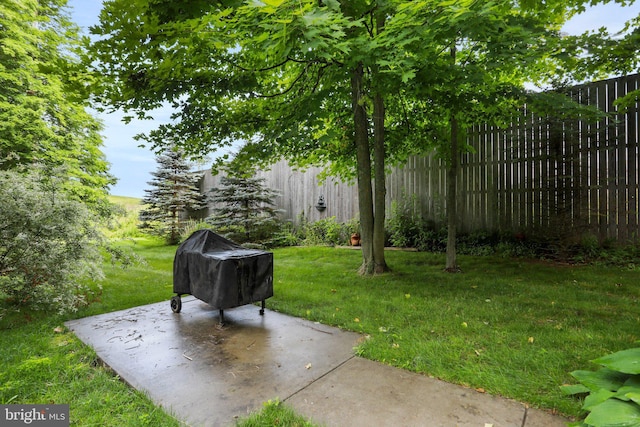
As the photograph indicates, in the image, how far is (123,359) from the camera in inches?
97.4

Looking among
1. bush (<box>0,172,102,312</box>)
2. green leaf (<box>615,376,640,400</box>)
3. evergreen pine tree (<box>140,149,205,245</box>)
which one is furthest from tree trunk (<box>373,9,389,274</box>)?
evergreen pine tree (<box>140,149,205,245</box>)

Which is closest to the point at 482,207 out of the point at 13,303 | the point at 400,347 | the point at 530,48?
the point at 530,48

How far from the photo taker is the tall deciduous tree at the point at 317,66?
8.82 ft

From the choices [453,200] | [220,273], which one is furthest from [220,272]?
[453,200]

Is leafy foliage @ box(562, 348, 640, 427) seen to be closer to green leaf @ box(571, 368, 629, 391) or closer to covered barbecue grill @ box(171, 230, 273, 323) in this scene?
green leaf @ box(571, 368, 629, 391)

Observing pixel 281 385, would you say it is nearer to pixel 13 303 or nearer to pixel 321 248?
pixel 13 303

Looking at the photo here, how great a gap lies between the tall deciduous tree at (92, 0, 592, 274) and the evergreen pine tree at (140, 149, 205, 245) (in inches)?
295

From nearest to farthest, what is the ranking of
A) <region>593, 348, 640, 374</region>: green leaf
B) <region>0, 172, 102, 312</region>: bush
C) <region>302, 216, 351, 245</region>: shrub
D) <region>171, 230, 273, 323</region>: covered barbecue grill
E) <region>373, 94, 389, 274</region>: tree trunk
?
1. <region>593, 348, 640, 374</region>: green leaf
2. <region>171, 230, 273, 323</region>: covered barbecue grill
3. <region>0, 172, 102, 312</region>: bush
4. <region>373, 94, 389, 274</region>: tree trunk
5. <region>302, 216, 351, 245</region>: shrub

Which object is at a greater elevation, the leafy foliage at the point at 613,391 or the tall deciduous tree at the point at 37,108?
the tall deciduous tree at the point at 37,108

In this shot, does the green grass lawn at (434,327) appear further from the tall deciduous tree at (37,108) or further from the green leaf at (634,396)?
the tall deciduous tree at (37,108)

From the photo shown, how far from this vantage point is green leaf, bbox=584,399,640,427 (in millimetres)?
1309

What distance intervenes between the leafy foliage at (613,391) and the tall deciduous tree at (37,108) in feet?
20.1

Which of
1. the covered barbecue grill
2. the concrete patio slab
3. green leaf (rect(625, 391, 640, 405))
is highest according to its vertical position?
the covered barbecue grill

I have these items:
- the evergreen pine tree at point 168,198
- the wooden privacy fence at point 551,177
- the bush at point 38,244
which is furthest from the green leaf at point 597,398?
the evergreen pine tree at point 168,198
